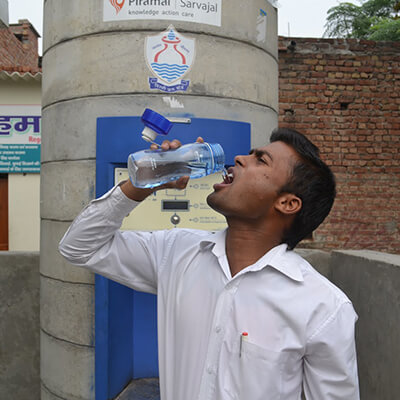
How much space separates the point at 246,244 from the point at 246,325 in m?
0.27

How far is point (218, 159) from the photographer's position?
5.90 feet

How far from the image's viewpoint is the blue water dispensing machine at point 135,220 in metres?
2.01

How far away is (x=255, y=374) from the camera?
3.66 feet

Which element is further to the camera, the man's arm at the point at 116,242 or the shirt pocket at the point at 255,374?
the man's arm at the point at 116,242

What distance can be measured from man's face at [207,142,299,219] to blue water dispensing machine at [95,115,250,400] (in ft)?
2.48

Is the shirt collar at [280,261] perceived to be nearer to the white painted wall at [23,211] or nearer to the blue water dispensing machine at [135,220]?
the blue water dispensing machine at [135,220]

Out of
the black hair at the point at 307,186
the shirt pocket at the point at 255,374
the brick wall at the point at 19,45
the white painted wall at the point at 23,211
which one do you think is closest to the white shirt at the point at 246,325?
the shirt pocket at the point at 255,374

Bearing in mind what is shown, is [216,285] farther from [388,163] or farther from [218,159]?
[388,163]

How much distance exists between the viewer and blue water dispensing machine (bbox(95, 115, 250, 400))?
6.59ft

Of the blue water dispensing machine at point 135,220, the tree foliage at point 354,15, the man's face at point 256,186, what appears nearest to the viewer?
the man's face at point 256,186

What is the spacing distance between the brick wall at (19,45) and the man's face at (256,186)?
9.40 metres

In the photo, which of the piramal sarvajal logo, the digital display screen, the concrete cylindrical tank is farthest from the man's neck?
the piramal sarvajal logo

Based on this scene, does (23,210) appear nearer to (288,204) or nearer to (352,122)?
(352,122)

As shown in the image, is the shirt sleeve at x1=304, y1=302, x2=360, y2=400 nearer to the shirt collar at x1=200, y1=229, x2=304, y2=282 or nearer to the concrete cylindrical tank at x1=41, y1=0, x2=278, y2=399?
the shirt collar at x1=200, y1=229, x2=304, y2=282
